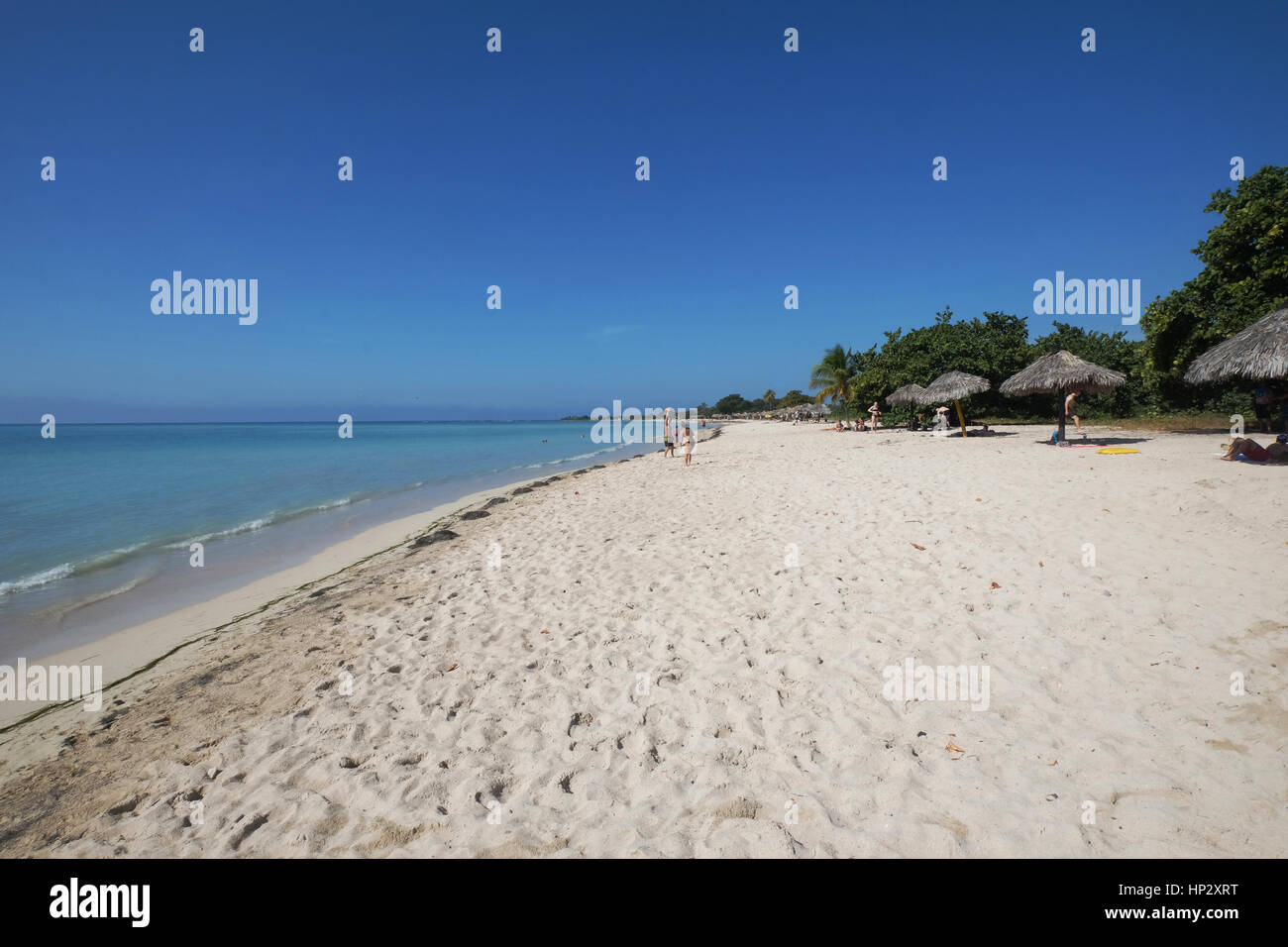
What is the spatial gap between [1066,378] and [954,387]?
513cm

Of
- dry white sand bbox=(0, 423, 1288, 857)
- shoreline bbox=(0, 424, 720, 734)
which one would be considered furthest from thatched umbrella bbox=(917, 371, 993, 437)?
shoreline bbox=(0, 424, 720, 734)

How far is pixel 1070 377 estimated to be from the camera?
16.0 meters

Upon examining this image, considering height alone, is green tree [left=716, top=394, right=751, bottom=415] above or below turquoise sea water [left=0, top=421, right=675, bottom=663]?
above

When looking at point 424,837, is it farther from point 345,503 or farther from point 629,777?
point 345,503

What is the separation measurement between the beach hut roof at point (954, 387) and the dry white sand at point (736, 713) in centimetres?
1523

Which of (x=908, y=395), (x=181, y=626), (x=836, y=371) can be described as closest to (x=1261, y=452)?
(x=908, y=395)

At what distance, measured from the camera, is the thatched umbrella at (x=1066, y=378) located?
52.3 ft

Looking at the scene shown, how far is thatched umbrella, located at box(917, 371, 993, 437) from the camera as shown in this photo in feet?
67.6

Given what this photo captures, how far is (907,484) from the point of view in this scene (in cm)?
996

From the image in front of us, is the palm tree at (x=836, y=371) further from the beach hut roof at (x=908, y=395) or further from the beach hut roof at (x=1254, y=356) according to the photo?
the beach hut roof at (x=1254, y=356)

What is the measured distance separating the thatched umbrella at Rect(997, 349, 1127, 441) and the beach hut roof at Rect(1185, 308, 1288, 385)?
3.74 metres

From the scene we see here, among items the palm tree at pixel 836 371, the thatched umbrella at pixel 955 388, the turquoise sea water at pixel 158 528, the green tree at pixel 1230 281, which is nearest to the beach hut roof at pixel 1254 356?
the green tree at pixel 1230 281

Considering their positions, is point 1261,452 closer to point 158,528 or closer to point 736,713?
point 736,713

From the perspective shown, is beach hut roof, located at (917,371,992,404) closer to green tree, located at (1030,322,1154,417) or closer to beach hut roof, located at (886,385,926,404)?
beach hut roof, located at (886,385,926,404)
